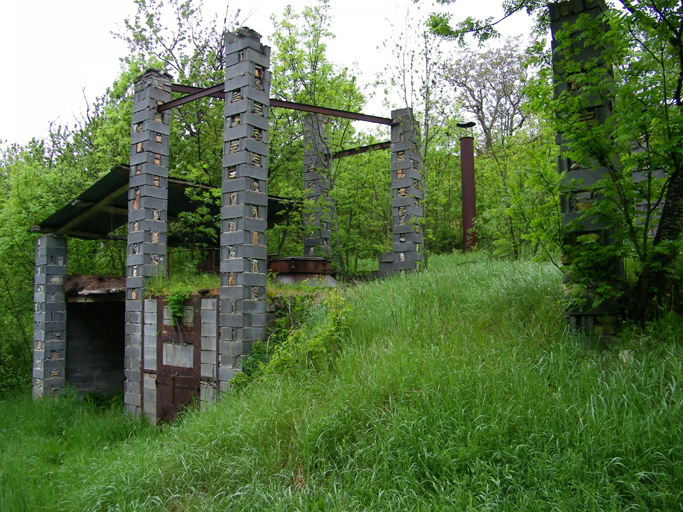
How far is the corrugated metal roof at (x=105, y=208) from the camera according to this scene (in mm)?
11906

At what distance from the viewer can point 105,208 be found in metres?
12.9

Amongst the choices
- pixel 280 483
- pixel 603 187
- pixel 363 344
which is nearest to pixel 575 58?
pixel 603 187

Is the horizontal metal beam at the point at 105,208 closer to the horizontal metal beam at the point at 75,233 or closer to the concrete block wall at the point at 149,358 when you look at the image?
the horizontal metal beam at the point at 75,233

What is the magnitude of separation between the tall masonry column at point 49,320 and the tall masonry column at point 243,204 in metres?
7.13

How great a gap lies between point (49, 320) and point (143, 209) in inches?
198

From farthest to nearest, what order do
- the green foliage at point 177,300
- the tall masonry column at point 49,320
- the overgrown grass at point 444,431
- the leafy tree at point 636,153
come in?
1. the tall masonry column at point 49,320
2. the green foliage at point 177,300
3. the leafy tree at point 636,153
4. the overgrown grass at point 444,431

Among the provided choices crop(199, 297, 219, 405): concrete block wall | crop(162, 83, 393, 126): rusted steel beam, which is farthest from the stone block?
crop(162, 83, 393, 126): rusted steel beam

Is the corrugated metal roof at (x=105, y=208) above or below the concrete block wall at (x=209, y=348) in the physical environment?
above

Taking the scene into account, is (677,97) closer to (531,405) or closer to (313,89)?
(531,405)

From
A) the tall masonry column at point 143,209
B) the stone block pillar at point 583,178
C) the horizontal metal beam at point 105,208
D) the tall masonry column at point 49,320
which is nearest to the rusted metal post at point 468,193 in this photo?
the tall masonry column at point 143,209

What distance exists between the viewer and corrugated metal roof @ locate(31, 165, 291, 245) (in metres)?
11.9

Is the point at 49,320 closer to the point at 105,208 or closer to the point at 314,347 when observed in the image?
the point at 105,208

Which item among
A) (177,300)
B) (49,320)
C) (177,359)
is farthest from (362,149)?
(49,320)

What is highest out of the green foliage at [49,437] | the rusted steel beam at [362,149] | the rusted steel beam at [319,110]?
the rusted steel beam at [319,110]
